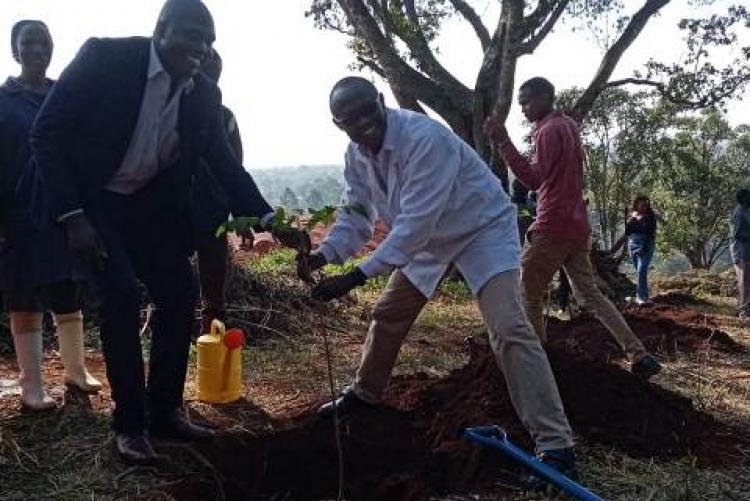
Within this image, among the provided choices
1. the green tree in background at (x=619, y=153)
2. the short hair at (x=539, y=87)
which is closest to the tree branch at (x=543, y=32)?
the short hair at (x=539, y=87)

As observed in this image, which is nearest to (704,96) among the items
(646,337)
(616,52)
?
(616,52)

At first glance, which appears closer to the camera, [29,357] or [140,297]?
[140,297]

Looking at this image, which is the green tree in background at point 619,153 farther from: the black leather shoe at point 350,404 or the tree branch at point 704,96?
the black leather shoe at point 350,404

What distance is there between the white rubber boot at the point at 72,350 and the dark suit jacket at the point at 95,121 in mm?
1112

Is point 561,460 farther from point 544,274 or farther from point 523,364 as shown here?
point 544,274

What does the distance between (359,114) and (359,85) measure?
4.2 inches

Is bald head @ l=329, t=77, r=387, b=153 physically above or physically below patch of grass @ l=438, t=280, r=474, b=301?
above

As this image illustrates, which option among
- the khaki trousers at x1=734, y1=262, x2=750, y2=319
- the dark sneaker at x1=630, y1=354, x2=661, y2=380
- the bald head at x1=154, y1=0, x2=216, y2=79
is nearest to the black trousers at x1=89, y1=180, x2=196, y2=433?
the bald head at x1=154, y1=0, x2=216, y2=79

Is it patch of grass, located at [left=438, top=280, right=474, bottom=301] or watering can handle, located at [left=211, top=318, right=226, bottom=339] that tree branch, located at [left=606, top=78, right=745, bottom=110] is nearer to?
patch of grass, located at [left=438, top=280, right=474, bottom=301]

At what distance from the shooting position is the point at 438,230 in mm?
3125

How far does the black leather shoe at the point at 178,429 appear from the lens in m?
3.24

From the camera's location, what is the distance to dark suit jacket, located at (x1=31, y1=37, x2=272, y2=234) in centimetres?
281

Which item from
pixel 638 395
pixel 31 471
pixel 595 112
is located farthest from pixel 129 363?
pixel 595 112

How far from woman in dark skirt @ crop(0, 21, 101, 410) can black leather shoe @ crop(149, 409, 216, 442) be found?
0.69 meters
